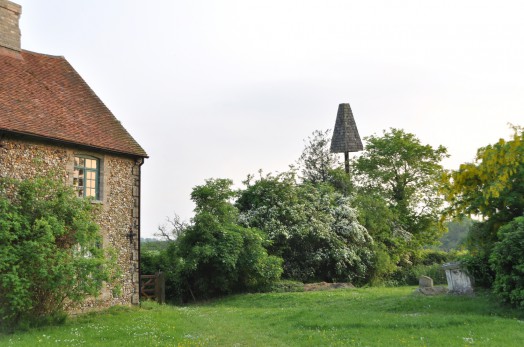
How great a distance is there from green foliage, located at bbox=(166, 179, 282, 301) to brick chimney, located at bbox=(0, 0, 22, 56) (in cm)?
1048

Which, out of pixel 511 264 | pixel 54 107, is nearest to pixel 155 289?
pixel 54 107

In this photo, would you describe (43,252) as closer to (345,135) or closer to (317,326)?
(317,326)

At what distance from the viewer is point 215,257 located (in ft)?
76.3

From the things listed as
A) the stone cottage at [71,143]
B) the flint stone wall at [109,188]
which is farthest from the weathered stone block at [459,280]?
the stone cottage at [71,143]

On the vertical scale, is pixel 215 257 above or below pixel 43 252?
below

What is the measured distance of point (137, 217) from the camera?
1984 centimetres

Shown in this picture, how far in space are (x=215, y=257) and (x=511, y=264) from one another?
12941 mm

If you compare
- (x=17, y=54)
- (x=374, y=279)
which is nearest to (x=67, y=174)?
(x=17, y=54)

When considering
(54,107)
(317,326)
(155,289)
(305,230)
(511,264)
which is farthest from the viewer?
(305,230)

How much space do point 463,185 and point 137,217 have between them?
16550mm

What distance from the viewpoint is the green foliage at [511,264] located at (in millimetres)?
13991

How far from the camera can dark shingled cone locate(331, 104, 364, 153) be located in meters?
44.9

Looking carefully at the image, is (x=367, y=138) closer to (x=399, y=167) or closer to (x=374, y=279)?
(x=399, y=167)

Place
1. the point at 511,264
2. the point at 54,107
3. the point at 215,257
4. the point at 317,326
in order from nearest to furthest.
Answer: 1. the point at 317,326
2. the point at 511,264
3. the point at 54,107
4. the point at 215,257
